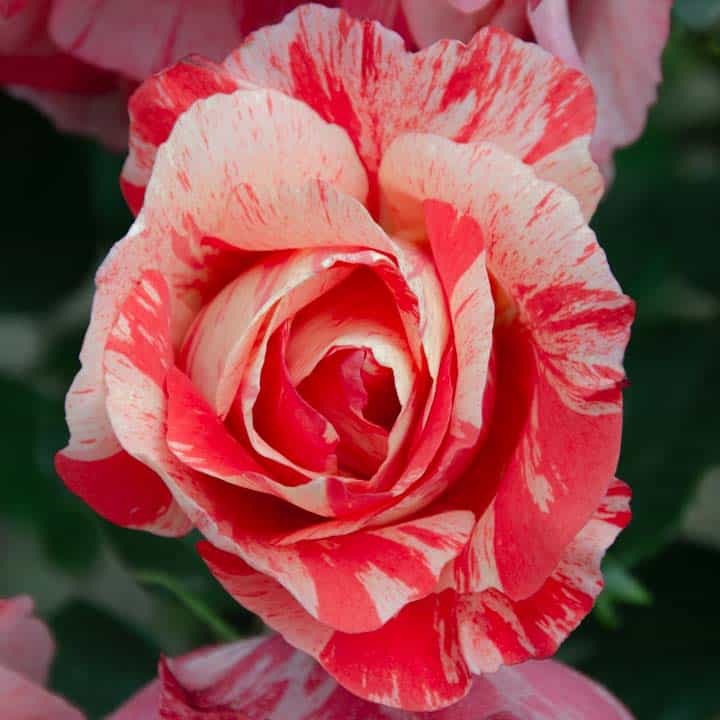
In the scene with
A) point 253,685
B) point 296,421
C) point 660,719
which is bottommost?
point 660,719

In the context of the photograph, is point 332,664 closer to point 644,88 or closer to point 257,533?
point 257,533

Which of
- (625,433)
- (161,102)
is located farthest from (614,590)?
(161,102)

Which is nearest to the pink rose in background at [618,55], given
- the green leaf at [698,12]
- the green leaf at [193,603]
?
the green leaf at [698,12]

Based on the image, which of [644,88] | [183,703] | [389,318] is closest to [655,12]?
[644,88]

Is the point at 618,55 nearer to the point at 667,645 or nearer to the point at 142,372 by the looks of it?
the point at 142,372

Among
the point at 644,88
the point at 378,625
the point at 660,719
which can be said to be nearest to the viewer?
the point at 378,625

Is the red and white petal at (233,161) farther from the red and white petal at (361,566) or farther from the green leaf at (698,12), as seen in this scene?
the green leaf at (698,12)

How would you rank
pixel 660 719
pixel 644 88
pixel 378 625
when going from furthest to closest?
pixel 660 719 → pixel 644 88 → pixel 378 625
